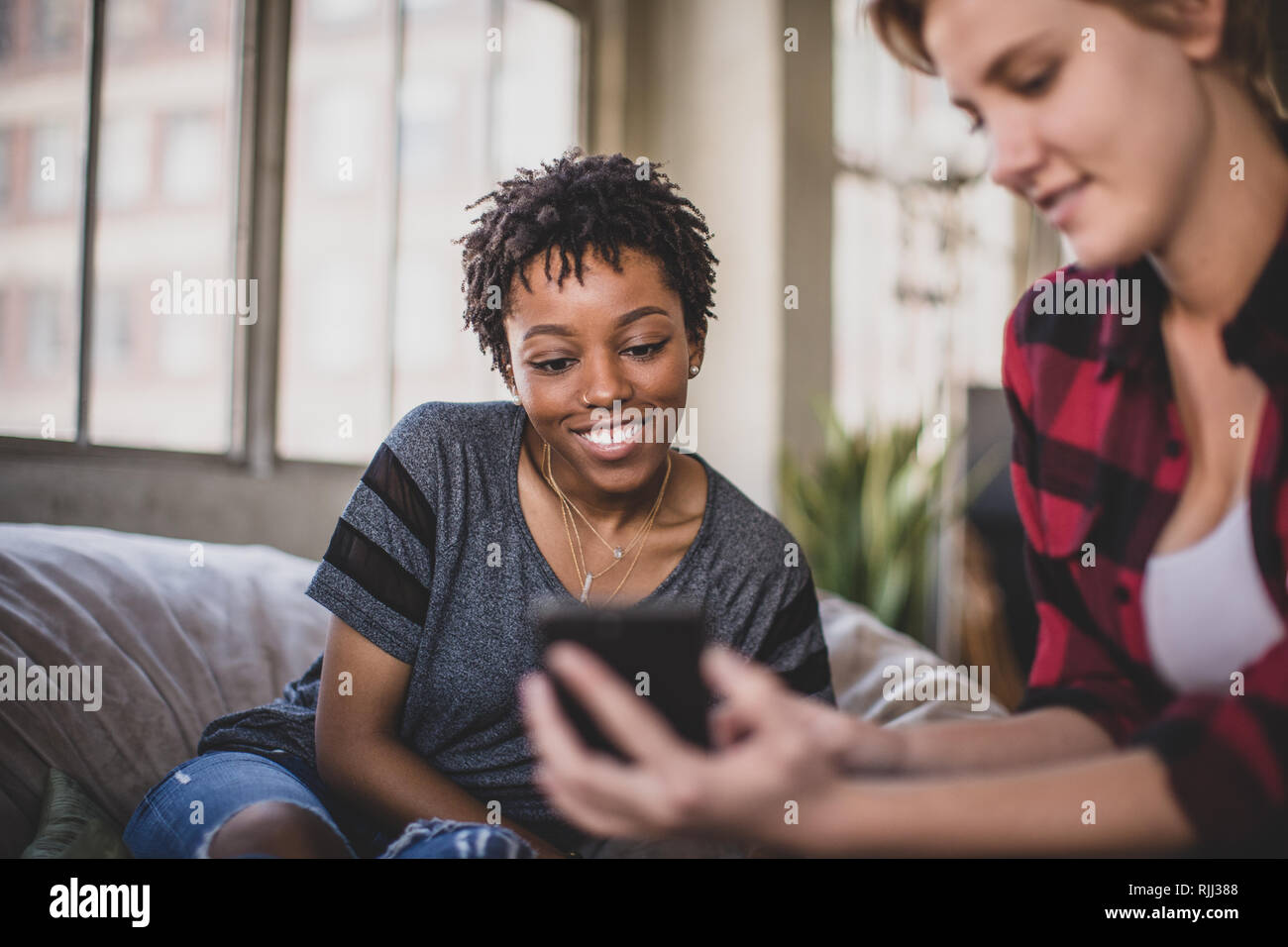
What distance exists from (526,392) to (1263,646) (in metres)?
0.77

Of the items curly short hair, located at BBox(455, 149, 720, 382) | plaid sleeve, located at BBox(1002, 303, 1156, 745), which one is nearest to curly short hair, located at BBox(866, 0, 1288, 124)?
plaid sleeve, located at BBox(1002, 303, 1156, 745)

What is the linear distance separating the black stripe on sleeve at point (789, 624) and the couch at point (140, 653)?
1.46 ft

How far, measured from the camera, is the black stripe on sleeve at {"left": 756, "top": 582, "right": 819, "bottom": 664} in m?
1.30

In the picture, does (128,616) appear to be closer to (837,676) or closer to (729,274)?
(837,676)

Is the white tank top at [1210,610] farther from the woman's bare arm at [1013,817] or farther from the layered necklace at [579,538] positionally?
the layered necklace at [579,538]

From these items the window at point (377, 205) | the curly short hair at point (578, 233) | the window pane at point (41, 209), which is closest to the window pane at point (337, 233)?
the window at point (377, 205)

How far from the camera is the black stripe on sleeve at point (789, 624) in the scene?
51.0 inches

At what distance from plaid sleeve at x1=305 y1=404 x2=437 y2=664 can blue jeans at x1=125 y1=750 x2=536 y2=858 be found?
0.59 ft

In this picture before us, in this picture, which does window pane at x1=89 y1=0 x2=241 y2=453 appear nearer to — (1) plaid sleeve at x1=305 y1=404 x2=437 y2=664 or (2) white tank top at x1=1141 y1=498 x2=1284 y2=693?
(1) plaid sleeve at x1=305 y1=404 x2=437 y2=664

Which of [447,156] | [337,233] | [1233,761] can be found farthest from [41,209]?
[1233,761]

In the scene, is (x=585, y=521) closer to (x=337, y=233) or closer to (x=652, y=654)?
(x=652, y=654)

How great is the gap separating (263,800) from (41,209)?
1698mm

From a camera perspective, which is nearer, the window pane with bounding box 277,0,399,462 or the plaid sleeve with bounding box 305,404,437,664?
the plaid sleeve with bounding box 305,404,437,664

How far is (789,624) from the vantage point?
1.31 m
